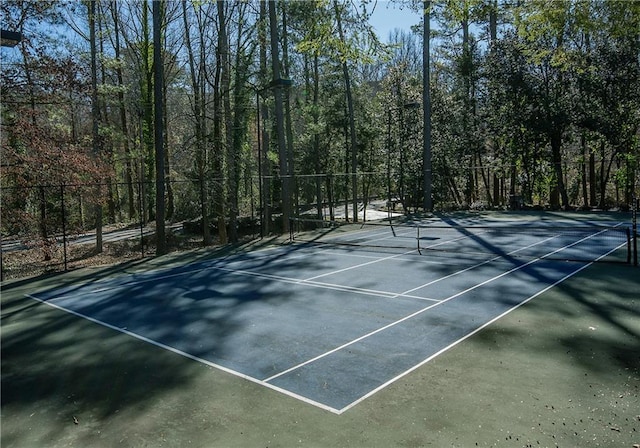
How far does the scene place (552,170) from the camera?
2477 centimetres

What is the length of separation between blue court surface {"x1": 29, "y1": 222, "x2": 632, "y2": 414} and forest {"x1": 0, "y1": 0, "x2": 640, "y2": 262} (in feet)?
17.1

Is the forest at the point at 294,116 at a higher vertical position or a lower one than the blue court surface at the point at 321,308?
higher

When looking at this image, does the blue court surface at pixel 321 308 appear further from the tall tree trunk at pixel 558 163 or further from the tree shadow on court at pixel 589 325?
the tall tree trunk at pixel 558 163

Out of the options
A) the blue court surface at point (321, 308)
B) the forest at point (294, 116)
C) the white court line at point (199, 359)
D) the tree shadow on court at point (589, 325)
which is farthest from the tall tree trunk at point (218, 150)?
the tree shadow on court at point (589, 325)

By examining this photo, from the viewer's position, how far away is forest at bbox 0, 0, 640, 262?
14.8 meters

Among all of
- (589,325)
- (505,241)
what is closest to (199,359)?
(589,325)

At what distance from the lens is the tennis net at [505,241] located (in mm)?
12195

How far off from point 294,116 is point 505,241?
22.0 m

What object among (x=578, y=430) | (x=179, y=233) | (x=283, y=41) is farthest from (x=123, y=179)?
(x=578, y=430)

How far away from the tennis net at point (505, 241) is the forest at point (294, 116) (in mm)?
3810

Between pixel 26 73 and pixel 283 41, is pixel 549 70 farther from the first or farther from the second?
pixel 26 73

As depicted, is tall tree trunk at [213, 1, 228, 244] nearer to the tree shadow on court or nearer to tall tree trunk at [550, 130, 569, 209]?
the tree shadow on court

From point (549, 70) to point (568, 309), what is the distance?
815 inches

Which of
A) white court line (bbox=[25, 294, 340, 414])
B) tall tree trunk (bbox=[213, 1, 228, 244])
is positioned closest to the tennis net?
tall tree trunk (bbox=[213, 1, 228, 244])
